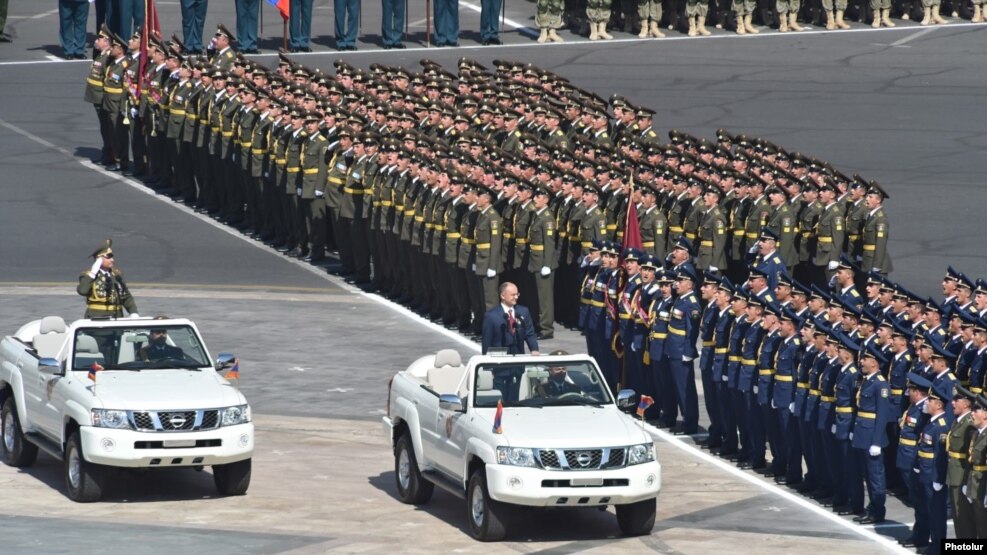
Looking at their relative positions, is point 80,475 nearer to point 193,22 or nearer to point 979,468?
point 979,468

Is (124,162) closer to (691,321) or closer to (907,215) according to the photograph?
(907,215)

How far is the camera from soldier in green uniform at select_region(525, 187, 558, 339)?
25.3 meters

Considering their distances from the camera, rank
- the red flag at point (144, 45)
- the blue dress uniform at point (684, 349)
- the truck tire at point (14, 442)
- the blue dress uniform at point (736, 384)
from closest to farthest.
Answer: the truck tire at point (14, 442) → the blue dress uniform at point (736, 384) → the blue dress uniform at point (684, 349) → the red flag at point (144, 45)

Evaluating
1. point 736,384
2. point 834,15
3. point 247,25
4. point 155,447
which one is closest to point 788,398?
point 736,384

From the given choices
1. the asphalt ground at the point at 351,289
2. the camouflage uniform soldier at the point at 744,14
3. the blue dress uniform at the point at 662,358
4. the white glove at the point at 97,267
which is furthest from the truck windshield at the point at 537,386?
the camouflage uniform soldier at the point at 744,14

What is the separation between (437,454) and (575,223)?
7915mm

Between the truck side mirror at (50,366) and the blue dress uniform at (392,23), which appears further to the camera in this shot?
the blue dress uniform at (392,23)

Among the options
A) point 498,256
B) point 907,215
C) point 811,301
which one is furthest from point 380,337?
point 907,215

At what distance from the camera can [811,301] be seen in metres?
20.4

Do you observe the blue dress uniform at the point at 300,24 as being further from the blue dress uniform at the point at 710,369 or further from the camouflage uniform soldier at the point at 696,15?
the blue dress uniform at the point at 710,369

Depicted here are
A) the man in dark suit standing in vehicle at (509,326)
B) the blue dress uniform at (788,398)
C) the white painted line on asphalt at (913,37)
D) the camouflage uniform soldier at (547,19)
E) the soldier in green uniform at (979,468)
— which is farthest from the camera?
the white painted line on asphalt at (913,37)

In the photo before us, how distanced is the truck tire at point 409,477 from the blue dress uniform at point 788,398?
335 centimetres

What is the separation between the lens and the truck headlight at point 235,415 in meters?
18.2

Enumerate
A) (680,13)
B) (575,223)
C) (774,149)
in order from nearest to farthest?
(575,223), (774,149), (680,13)
